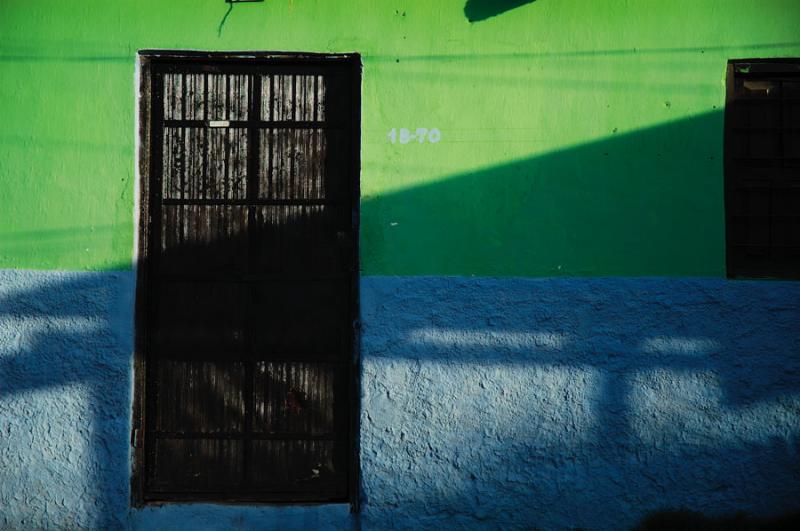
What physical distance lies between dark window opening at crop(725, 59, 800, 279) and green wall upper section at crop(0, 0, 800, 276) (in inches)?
4.7

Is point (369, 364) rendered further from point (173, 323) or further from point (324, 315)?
point (173, 323)

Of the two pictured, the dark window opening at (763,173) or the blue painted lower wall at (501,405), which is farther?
the dark window opening at (763,173)

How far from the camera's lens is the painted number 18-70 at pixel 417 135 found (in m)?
4.27

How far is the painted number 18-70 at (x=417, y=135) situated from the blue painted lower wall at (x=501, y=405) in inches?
31.8

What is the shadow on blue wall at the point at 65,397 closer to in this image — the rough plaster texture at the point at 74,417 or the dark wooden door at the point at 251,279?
the rough plaster texture at the point at 74,417

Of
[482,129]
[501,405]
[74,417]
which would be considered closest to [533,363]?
[501,405]

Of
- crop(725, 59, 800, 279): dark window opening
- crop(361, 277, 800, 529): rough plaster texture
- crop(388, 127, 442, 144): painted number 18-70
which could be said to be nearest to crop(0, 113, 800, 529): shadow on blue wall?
crop(361, 277, 800, 529): rough plaster texture

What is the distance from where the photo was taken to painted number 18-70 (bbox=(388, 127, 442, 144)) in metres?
4.27

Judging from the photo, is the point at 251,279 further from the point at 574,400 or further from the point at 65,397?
the point at 574,400

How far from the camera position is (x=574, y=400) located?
4184 millimetres

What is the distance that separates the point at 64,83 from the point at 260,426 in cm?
232

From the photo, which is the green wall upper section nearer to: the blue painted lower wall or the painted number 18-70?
the painted number 18-70

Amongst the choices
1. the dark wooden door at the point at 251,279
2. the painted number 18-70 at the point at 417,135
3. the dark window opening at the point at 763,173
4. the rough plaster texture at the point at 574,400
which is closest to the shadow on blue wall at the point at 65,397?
the dark wooden door at the point at 251,279

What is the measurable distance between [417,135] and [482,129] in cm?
38
